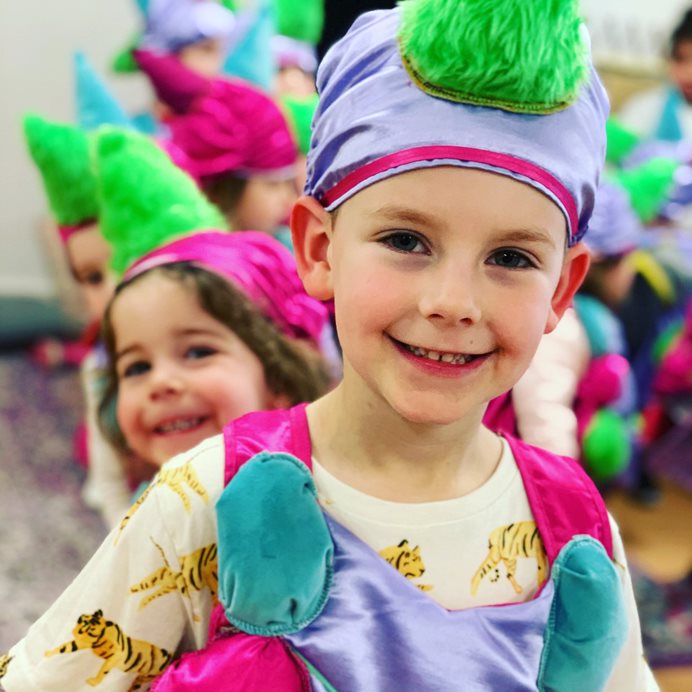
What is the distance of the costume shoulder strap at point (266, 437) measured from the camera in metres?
0.75

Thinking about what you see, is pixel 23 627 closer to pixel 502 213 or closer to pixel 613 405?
pixel 613 405

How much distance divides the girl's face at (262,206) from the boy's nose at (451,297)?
116 cm

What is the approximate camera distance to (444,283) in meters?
0.67

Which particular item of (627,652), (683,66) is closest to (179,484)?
(627,652)

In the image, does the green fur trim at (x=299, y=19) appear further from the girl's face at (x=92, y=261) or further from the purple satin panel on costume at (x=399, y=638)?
the purple satin panel on costume at (x=399, y=638)

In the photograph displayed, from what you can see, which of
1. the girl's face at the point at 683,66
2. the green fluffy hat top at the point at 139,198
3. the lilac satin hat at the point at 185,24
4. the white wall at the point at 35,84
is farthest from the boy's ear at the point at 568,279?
the white wall at the point at 35,84

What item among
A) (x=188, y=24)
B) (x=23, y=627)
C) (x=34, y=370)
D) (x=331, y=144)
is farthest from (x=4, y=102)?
(x=331, y=144)

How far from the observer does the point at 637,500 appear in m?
2.71

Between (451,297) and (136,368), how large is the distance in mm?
589

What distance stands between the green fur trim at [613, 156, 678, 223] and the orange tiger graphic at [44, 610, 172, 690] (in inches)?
76.1

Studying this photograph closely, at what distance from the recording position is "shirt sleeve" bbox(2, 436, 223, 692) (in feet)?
2.41

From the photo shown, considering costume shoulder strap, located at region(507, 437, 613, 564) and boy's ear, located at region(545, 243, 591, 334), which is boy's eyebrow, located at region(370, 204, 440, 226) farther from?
costume shoulder strap, located at region(507, 437, 613, 564)

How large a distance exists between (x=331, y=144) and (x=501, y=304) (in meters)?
0.18

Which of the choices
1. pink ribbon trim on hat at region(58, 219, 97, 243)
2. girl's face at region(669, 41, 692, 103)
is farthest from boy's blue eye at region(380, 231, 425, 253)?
girl's face at region(669, 41, 692, 103)
